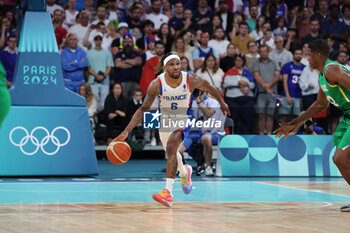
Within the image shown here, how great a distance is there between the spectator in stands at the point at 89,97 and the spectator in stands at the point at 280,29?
5.97m

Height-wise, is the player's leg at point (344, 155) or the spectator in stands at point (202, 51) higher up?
the spectator in stands at point (202, 51)

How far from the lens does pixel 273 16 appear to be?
59.6 feet

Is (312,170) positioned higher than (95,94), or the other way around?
(95,94)

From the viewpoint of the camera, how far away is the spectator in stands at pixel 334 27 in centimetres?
1786

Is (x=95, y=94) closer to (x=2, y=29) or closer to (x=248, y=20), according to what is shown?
(x=2, y=29)

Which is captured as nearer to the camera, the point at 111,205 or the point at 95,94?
the point at 111,205

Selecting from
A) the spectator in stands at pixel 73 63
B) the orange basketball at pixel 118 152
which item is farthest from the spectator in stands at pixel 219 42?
the orange basketball at pixel 118 152

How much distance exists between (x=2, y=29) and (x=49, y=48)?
3982mm

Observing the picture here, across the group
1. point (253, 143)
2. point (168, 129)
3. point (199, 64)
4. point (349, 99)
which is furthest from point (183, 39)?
point (349, 99)

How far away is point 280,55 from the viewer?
16.1 meters

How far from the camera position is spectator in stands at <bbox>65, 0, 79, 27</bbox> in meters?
16.1

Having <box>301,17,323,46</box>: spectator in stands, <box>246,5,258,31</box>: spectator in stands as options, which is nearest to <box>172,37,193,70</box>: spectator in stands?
<box>246,5,258,31</box>: spectator in stands

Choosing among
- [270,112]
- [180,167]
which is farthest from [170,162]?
[270,112]

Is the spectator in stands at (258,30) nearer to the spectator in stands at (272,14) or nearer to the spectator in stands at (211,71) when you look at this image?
the spectator in stands at (272,14)
